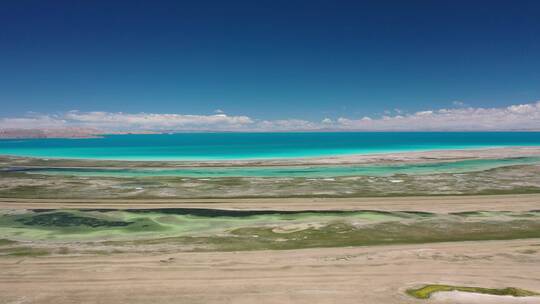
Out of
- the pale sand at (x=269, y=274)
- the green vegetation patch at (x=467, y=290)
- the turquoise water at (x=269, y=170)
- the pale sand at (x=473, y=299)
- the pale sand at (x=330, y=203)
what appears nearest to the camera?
the pale sand at (x=473, y=299)

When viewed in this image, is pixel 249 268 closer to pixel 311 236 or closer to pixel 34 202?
pixel 311 236

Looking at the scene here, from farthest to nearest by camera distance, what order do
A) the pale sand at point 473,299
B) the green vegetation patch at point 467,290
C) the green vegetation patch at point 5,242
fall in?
Answer: the green vegetation patch at point 5,242
the green vegetation patch at point 467,290
the pale sand at point 473,299

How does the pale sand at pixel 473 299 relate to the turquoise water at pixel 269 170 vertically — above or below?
below

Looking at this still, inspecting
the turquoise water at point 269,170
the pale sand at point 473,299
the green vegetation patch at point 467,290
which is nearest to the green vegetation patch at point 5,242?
the green vegetation patch at point 467,290

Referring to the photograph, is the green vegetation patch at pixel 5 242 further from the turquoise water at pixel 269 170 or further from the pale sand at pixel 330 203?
the turquoise water at pixel 269 170

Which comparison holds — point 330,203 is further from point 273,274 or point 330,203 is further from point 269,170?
point 269,170

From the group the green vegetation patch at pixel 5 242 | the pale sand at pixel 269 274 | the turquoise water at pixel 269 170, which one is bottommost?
the green vegetation patch at pixel 5 242

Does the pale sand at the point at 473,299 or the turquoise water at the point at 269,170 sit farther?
the turquoise water at the point at 269,170

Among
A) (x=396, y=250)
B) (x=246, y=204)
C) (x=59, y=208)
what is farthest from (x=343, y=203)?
(x=59, y=208)

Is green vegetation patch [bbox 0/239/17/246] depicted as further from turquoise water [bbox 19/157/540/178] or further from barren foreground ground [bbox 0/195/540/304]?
turquoise water [bbox 19/157/540/178]
